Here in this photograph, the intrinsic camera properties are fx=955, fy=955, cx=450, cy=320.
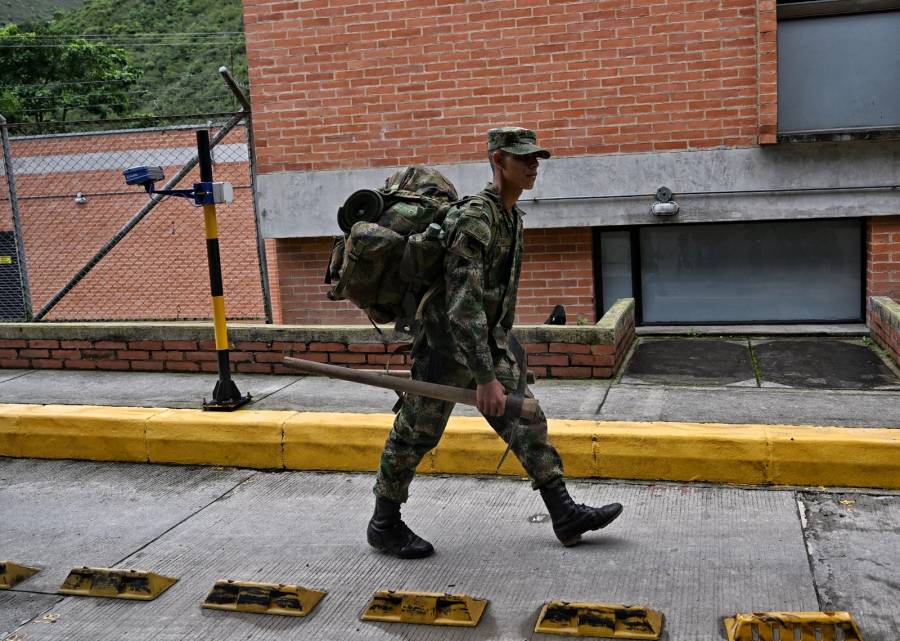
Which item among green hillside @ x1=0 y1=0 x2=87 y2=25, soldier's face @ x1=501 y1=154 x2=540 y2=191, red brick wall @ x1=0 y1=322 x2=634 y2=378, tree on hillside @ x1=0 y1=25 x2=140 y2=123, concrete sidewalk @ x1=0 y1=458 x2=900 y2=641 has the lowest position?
concrete sidewalk @ x1=0 y1=458 x2=900 y2=641

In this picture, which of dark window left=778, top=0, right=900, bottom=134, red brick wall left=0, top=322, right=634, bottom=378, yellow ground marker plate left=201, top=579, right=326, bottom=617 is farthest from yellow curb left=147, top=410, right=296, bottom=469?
dark window left=778, top=0, right=900, bottom=134

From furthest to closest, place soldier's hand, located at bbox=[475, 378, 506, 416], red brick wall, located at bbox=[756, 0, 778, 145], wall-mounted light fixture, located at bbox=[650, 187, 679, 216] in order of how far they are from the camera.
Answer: wall-mounted light fixture, located at bbox=[650, 187, 679, 216] < red brick wall, located at bbox=[756, 0, 778, 145] < soldier's hand, located at bbox=[475, 378, 506, 416]

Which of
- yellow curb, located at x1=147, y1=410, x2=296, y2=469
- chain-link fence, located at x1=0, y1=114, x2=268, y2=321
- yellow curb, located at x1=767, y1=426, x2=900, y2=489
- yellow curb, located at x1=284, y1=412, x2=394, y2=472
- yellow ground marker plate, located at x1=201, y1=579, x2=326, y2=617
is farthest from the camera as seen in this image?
chain-link fence, located at x1=0, y1=114, x2=268, y2=321

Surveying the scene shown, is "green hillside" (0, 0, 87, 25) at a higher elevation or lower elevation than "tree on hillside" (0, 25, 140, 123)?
higher

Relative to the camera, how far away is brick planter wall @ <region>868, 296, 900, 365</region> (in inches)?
291

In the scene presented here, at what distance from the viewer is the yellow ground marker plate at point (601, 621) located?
3.73m

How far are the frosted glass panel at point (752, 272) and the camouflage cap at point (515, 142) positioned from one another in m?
5.53

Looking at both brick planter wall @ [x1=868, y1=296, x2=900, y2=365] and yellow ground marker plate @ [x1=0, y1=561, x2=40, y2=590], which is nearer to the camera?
yellow ground marker plate @ [x1=0, y1=561, x2=40, y2=590]

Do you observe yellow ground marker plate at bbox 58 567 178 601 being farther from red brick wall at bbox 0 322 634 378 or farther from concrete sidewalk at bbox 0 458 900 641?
red brick wall at bbox 0 322 634 378

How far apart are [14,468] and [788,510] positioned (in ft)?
16.3

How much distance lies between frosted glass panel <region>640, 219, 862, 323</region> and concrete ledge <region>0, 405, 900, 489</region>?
13.3ft

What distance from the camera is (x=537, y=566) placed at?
4449 millimetres

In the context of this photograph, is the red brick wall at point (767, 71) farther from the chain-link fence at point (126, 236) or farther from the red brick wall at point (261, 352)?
the chain-link fence at point (126, 236)

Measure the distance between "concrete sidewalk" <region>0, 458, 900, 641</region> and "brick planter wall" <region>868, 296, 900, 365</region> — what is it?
2662mm
